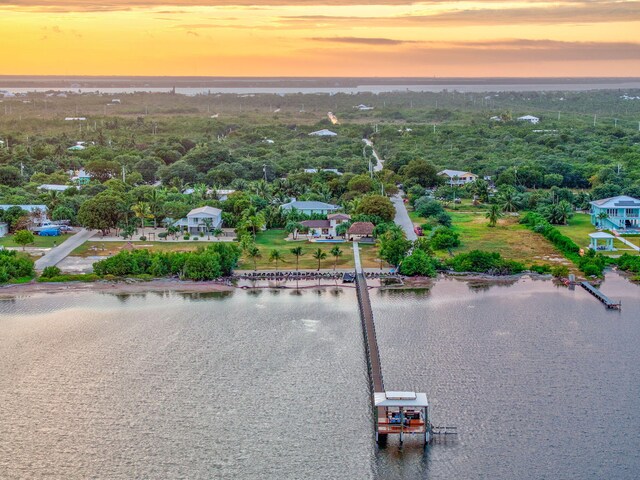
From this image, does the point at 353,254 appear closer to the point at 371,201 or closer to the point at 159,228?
the point at 371,201

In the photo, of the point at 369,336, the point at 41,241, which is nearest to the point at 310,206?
the point at 41,241

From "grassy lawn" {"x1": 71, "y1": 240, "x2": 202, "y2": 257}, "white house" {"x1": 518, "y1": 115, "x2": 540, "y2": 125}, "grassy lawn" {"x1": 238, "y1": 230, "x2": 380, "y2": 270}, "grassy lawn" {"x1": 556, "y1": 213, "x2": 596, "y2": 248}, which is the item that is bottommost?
"grassy lawn" {"x1": 556, "y1": 213, "x2": 596, "y2": 248}

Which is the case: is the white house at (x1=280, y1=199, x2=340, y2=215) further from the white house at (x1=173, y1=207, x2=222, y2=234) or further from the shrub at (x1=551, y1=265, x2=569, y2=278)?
the shrub at (x1=551, y1=265, x2=569, y2=278)

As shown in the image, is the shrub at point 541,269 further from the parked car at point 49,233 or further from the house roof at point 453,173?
the house roof at point 453,173

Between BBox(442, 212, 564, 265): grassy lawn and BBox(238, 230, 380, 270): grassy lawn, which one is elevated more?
BBox(238, 230, 380, 270): grassy lawn

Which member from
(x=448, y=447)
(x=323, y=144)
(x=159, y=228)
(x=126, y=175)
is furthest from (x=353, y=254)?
(x=323, y=144)

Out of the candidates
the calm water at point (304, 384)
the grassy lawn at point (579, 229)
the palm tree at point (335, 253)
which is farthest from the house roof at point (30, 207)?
the grassy lawn at point (579, 229)

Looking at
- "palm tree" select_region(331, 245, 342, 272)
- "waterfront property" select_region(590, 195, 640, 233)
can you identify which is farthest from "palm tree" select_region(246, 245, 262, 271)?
"waterfront property" select_region(590, 195, 640, 233)
